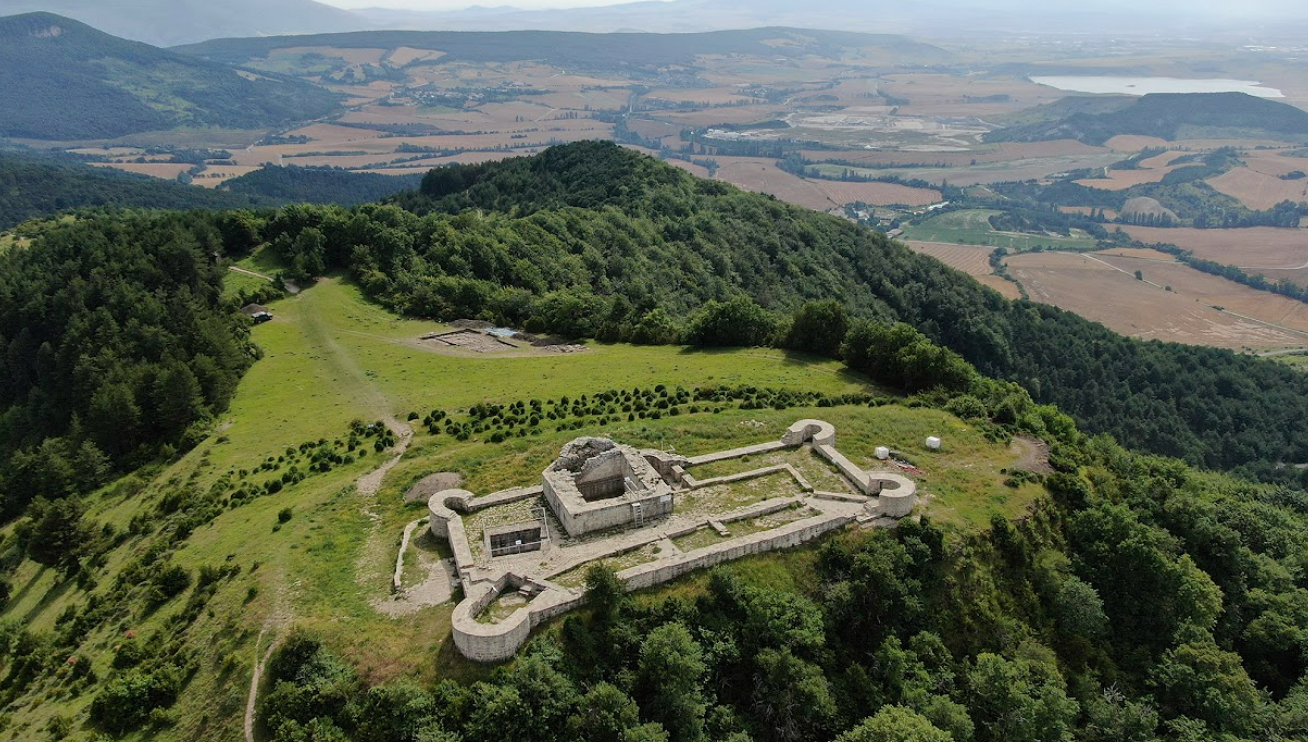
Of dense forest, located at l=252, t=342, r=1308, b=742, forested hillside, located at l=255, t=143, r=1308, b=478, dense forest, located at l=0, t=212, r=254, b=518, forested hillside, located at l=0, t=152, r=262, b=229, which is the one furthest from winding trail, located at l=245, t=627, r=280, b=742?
forested hillside, located at l=0, t=152, r=262, b=229

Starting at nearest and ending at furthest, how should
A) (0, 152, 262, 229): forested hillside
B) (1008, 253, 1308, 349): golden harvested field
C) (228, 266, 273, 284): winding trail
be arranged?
(228, 266, 273, 284): winding trail
(1008, 253, 1308, 349): golden harvested field
(0, 152, 262, 229): forested hillside

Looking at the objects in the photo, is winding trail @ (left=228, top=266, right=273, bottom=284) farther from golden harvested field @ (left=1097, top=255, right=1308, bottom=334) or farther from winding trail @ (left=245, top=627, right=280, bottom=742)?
golden harvested field @ (left=1097, top=255, right=1308, bottom=334)

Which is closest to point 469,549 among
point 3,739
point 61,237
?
point 3,739

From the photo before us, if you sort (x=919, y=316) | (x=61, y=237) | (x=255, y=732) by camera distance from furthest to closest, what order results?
(x=919, y=316), (x=61, y=237), (x=255, y=732)

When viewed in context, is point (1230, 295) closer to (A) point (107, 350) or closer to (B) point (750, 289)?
(B) point (750, 289)

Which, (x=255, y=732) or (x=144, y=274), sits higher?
(x=144, y=274)

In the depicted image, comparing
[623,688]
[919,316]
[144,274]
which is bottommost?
[919,316]

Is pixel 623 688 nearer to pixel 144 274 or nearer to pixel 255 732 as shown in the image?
pixel 255 732
